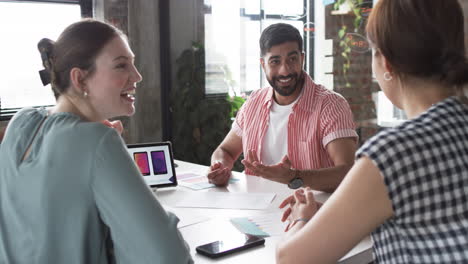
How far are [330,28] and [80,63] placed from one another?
13.5ft

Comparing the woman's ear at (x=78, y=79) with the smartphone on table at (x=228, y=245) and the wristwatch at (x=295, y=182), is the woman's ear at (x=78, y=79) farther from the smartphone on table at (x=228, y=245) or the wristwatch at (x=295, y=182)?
the wristwatch at (x=295, y=182)

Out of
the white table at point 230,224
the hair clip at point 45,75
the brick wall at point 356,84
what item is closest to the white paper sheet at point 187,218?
the white table at point 230,224

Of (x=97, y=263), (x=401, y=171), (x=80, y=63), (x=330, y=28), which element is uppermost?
(x=330, y=28)

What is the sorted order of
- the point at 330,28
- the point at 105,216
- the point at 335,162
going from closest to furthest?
the point at 105,216 → the point at 335,162 → the point at 330,28

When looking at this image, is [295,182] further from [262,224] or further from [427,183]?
[427,183]

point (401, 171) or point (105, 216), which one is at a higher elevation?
point (401, 171)

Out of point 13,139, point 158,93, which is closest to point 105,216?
point 13,139

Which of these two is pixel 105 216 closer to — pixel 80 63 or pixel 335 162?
pixel 80 63

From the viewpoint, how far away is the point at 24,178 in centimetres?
125

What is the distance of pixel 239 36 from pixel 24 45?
204 cm

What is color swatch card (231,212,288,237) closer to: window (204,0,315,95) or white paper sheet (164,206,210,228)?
white paper sheet (164,206,210,228)

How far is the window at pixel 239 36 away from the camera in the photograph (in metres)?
4.87

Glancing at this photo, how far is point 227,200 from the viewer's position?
2109mm

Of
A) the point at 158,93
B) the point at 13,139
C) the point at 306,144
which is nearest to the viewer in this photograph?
the point at 13,139
